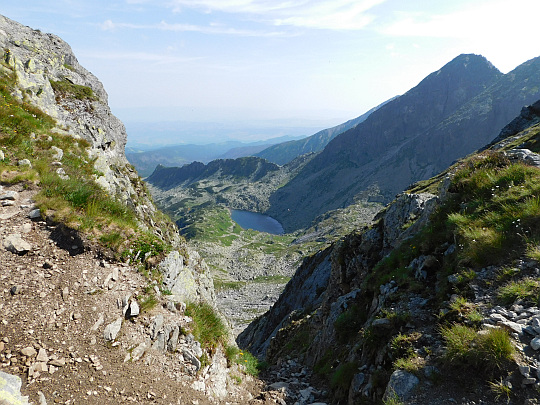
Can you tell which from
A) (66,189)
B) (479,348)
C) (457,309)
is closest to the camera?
(479,348)

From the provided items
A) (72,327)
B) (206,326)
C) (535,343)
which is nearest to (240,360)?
(206,326)

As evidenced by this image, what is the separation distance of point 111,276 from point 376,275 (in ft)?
39.9

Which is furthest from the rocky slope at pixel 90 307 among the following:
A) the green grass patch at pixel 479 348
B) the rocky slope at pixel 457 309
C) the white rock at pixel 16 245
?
the green grass patch at pixel 479 348

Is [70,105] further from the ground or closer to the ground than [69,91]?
closer to the ground

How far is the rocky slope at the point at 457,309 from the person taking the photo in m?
6.27

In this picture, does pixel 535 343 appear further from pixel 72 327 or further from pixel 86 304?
pixel 86 304

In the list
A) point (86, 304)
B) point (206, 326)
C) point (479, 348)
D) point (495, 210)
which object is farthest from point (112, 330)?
point (495, 210)

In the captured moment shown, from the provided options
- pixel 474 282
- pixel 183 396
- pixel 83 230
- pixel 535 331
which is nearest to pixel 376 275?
pixel 474 282

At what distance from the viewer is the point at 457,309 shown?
794cm

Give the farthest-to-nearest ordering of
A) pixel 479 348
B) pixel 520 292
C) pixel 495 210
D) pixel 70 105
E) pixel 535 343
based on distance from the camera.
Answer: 1. pixel 70 105
2. pixel 495 210
3. pixel 520 292
4. pixel 479 348
5. pixel 535 343

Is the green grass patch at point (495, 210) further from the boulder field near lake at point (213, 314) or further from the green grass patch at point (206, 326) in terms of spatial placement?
the green grass patch at point (206, 326)

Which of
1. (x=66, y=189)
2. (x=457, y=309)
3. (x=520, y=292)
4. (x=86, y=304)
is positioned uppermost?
(x=66, y=189)

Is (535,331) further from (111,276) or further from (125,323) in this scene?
(111,276)

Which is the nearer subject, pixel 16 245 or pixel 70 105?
pixel 16 245
